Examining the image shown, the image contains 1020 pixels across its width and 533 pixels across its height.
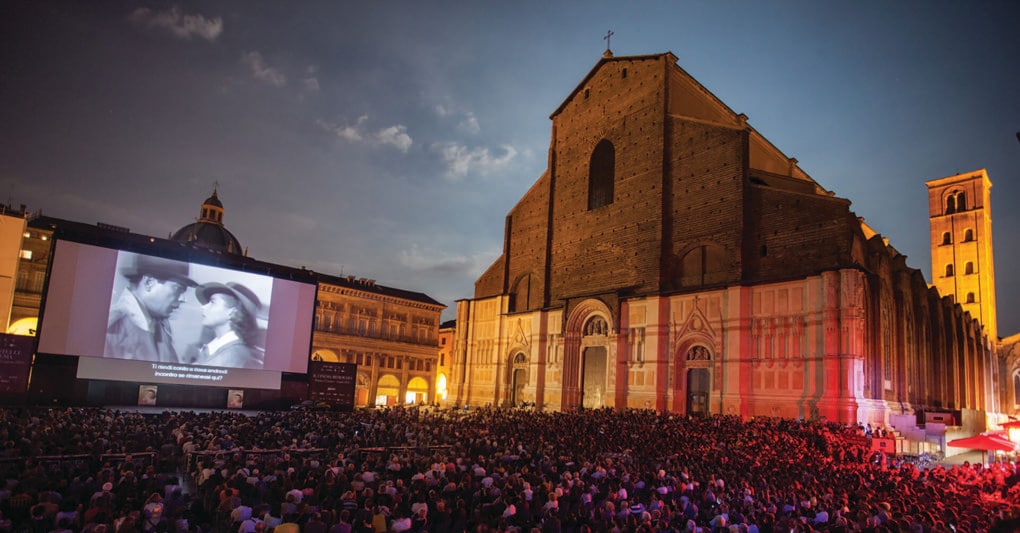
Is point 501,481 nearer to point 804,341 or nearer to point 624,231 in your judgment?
point 804,341

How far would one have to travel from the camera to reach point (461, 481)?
12617mm

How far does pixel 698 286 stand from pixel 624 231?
630 centimetres

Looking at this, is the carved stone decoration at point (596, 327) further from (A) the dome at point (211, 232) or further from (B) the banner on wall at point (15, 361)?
(A) the dome at point (211, 232)

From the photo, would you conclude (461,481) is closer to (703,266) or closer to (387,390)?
(703,266)

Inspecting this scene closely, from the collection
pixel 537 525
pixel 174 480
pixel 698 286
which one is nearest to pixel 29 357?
pixel 174 480

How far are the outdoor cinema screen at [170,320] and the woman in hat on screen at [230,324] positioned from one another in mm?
A: 51

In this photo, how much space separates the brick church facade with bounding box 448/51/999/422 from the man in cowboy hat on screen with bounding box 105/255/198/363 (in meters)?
20.6

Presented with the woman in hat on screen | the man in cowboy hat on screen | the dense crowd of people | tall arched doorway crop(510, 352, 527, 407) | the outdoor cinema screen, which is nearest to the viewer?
the dense crowd of people

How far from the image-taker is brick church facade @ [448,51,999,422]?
27.2 metres

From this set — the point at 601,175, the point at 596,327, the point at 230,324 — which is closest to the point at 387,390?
the point at 230,324

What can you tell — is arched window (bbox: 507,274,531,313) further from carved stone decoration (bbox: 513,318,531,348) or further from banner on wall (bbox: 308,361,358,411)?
banner on wall (bbox: 308,361,358,411)

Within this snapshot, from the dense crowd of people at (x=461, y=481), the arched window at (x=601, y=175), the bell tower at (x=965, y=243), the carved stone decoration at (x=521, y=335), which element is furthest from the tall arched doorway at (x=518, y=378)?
the bell tower at (x=965, y=243)

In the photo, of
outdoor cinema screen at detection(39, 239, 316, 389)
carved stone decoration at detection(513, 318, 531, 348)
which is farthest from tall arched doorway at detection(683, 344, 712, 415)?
outdoor cinema screen at detection(39, 239, 316, 389)

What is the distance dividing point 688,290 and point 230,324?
80.2 ft
